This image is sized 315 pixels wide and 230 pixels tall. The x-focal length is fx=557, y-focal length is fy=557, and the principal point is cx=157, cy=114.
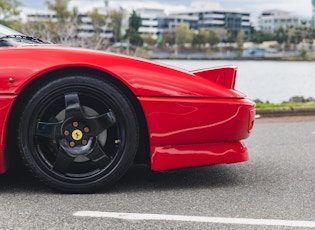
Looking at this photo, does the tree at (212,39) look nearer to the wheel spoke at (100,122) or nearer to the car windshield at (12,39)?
the car windshield at (12,39)

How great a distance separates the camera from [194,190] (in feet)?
11.3

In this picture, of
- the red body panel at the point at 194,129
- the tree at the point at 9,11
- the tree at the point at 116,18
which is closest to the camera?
the red body panel at the point at 194,129

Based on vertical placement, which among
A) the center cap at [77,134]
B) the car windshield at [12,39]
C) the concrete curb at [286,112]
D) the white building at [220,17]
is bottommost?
the white building at [220,17]

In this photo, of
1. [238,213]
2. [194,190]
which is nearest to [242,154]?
[194,190]

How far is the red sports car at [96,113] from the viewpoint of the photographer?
10.6 feet

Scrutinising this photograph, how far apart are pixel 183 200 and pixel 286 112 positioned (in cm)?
660

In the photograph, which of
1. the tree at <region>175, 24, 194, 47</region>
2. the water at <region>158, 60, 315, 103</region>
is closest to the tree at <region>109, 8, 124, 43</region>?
the water at <region>158, 60, 315, 103</region>

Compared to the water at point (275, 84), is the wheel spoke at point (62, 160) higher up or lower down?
higher up

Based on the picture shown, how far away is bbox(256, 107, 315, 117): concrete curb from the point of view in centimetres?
927

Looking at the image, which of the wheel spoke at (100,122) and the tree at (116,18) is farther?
the tree at (116,18)

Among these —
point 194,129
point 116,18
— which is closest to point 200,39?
point 116,18

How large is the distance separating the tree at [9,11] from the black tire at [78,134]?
63.3m

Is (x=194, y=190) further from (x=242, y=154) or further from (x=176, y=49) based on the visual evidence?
(x=176, y=49)

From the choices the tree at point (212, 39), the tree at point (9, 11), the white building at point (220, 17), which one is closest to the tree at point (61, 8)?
the tree at point (9, 11)
